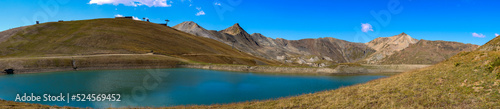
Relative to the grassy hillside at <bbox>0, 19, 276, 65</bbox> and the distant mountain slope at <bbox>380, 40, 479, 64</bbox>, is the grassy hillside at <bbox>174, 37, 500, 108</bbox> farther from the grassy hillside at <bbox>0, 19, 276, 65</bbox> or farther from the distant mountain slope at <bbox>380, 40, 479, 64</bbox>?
the distant mountain slope at <bbox>380, 40, 479, 64</bbox>

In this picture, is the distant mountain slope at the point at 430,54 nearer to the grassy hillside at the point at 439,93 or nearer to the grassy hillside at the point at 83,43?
the grassy hillside at the point at 83,43

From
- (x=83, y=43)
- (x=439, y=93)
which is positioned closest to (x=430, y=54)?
(x=439, y=93)

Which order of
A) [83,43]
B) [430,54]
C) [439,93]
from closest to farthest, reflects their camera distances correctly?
[439,93] < [83,43] < [430,54]

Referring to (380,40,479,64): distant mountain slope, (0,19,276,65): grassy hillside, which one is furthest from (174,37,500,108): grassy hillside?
(380,40,479,64): distant mountain slope

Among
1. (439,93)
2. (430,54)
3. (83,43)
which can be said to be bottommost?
(439,93)

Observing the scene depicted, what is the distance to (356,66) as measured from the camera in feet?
266

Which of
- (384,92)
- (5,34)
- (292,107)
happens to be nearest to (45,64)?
(5,34)

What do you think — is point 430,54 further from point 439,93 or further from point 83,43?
point 83,43

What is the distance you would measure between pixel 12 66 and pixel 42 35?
6337 cm

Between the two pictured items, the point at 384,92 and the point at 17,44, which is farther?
the point at 17,44

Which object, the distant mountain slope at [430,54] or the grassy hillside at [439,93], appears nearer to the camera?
the grassy hillside at [439,93]

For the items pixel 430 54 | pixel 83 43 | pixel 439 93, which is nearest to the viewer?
pixel 439 93

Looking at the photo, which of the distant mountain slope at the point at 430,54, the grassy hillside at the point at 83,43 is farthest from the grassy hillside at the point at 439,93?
the distant mountain slope at the point at 430,54

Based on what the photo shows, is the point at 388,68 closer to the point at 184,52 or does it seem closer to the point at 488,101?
the point at 488,101
